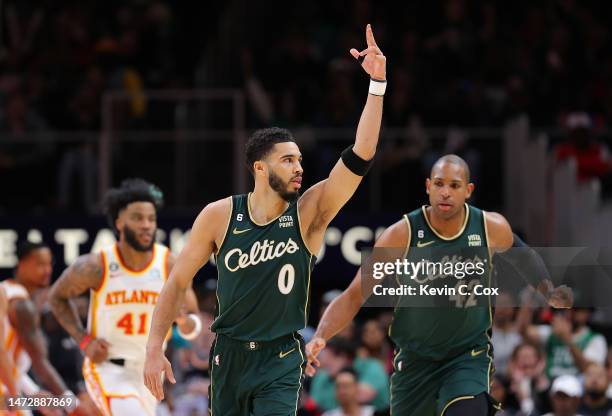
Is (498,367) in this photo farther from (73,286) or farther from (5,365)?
(5,365)

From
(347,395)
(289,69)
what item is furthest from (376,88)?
(289,69)

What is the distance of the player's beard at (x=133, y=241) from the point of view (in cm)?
945

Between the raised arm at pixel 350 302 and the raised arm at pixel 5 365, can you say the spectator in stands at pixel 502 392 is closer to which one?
the raised arm at pixel 350 302

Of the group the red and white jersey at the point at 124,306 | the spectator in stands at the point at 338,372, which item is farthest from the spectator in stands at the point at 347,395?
the red and white jersey at the point at 124,306

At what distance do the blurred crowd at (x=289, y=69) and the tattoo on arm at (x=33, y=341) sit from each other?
5.01 meters

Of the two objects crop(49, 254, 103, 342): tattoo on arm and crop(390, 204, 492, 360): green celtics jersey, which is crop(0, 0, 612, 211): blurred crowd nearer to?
crop(49, 254, 103, 342): tattoo on arm

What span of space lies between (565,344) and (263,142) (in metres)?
6.64

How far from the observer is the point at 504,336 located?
13508 millimetres

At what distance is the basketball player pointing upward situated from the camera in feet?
24.4

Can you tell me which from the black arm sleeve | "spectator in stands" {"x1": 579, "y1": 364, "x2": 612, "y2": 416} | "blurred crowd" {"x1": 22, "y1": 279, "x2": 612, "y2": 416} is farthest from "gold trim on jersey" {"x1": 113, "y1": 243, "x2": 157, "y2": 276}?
"spectator in stands" {"x1": 579, "y1": 364, "x2": 612, "y2": 416}

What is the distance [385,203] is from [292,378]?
7.70 metres

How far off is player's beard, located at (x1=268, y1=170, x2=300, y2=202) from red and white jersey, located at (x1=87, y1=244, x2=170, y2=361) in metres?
2.20

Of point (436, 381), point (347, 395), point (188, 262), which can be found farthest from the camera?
point (347, 395)

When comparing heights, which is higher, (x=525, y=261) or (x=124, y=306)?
(x=525, y=261)
